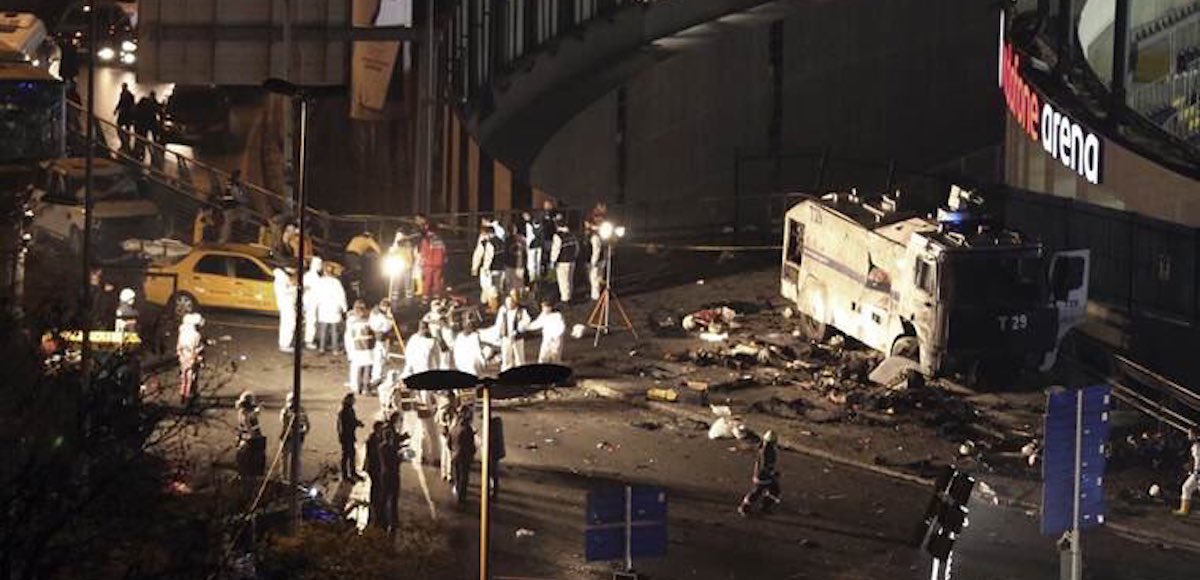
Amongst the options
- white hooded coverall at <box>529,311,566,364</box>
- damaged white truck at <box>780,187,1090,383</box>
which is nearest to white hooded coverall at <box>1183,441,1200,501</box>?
damaged white truck at <box>780,187,1090,383</box>

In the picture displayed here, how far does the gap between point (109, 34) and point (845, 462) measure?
116ft

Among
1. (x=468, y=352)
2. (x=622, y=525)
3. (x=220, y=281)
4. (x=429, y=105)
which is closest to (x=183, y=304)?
(x=220, y=281)

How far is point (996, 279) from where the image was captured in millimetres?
37438

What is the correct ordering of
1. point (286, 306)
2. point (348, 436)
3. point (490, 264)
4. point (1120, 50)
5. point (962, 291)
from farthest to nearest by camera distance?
point (1120, 50) → point (490, 264) → point (286, 306) → point (962, 291) → point (348, 436)

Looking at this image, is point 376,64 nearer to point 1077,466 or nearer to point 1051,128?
point 1051,128

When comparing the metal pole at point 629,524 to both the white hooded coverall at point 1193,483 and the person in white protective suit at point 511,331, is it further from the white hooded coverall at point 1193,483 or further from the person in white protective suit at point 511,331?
the person in white protective suit at point 511,331

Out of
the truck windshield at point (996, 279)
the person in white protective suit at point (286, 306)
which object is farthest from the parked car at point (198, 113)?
the truck windshield at point (996, 279)

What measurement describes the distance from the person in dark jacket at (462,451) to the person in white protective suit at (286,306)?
8.62 m

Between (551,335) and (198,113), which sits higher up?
(198,113)

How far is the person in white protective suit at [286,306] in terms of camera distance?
39.8m

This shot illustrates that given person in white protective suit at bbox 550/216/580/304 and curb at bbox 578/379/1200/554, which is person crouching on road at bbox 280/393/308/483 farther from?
person in white protective suit at bbox 550/216/580/304

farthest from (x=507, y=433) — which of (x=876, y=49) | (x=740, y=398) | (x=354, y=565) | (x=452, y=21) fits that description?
(x=876, y=49)

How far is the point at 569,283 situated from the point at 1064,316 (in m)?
9.49

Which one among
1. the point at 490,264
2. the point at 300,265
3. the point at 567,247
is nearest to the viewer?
the point at 300,265
